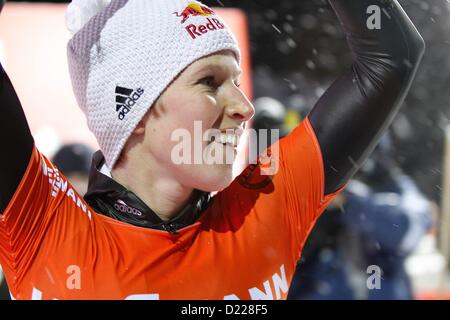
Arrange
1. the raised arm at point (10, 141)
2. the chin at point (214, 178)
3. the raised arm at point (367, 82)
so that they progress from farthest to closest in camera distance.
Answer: the raised arm at point (367, 82) → the chin at point (214, 178) → the raised arm at point (10, 141)

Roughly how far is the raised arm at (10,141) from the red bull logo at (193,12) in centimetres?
40

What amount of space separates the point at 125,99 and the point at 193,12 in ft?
0.83

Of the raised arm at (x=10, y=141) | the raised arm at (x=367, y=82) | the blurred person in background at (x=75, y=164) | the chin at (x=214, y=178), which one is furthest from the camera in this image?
the blurred person in background at (x=75, y=164)

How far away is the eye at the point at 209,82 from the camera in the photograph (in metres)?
1.54

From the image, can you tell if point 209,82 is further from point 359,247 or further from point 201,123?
point 359,247

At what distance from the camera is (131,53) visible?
5.16 ft

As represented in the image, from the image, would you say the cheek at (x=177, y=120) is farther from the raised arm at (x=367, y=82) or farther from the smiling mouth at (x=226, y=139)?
the raised arm at (x=367, y=82)

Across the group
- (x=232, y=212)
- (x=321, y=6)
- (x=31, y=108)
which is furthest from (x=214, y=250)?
(x=321, y=6)

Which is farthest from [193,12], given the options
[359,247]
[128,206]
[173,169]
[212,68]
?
[359,247]

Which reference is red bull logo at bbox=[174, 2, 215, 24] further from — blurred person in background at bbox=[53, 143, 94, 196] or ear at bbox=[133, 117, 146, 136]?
blurred person in background at bbox=[53, 143, 94, 196]

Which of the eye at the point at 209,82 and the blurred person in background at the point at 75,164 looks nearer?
the eye at the point at 209,82

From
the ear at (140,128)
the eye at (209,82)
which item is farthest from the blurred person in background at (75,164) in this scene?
the eye at (209,82)
